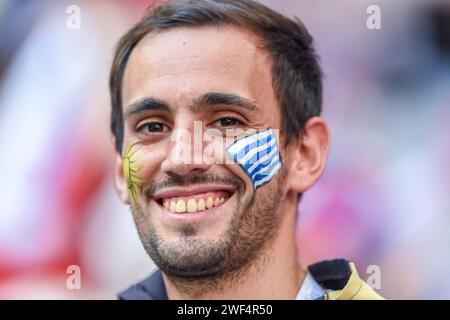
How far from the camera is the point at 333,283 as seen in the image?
242 centimetres

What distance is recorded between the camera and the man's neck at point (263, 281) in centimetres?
226

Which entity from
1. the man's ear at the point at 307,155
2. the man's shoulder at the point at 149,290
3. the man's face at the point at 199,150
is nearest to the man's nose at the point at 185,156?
the man's face at the point at 199,150

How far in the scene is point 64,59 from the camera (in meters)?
2.68

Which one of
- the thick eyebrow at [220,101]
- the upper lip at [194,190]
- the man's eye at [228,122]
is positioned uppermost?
the thick eyebrow at [220,101]

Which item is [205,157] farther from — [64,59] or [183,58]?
[64,59]

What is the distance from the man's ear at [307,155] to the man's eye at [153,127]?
1.50 ft

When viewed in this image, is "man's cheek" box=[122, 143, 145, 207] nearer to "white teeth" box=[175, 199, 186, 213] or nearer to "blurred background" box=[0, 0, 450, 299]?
"white teeth" box=[175, 199, 186, 213]

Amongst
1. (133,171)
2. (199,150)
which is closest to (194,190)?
(199,150)

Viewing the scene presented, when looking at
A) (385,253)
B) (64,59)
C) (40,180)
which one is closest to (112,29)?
(64,59)

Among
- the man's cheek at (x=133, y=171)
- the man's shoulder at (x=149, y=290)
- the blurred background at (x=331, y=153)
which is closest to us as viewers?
the man's cheek at (x=133, y=171)

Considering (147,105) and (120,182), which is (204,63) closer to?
(147,105)

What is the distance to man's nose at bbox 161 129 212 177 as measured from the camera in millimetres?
2168

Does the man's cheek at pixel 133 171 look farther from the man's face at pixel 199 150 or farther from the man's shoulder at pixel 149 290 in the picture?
the man's shoulder at pixel 149 290
